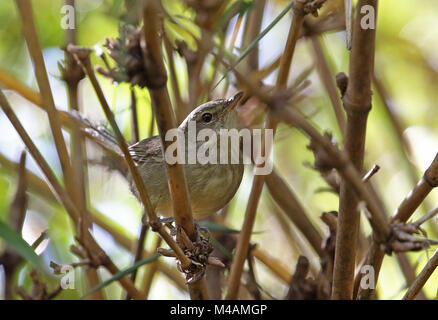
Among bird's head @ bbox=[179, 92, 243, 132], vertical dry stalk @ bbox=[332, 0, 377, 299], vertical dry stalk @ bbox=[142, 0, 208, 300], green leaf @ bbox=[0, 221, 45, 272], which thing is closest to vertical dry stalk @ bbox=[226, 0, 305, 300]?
vertical dry stalk @ bbox=[332, 0, 377, 299]

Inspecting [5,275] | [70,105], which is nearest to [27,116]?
[70,105]

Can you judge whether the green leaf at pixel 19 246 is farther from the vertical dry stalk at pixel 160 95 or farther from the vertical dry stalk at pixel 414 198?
the vertical dry stalk at pixel 414 198

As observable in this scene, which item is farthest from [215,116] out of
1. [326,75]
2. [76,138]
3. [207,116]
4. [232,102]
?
[76,138]

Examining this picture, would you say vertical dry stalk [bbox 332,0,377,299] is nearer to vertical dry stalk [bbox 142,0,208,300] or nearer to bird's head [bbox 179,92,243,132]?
vertical dry stalk [bbox 142,0,208,300]

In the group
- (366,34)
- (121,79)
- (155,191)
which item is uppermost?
(366,34)

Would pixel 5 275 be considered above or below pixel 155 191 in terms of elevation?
below

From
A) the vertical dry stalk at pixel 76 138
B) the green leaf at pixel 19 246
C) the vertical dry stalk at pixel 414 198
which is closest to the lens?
the green leaf at pixel 19 246

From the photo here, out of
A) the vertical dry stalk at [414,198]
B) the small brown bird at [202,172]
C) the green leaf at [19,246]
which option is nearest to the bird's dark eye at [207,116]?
the small brown bird at [202,172]

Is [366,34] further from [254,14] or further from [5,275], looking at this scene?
[5,275]
